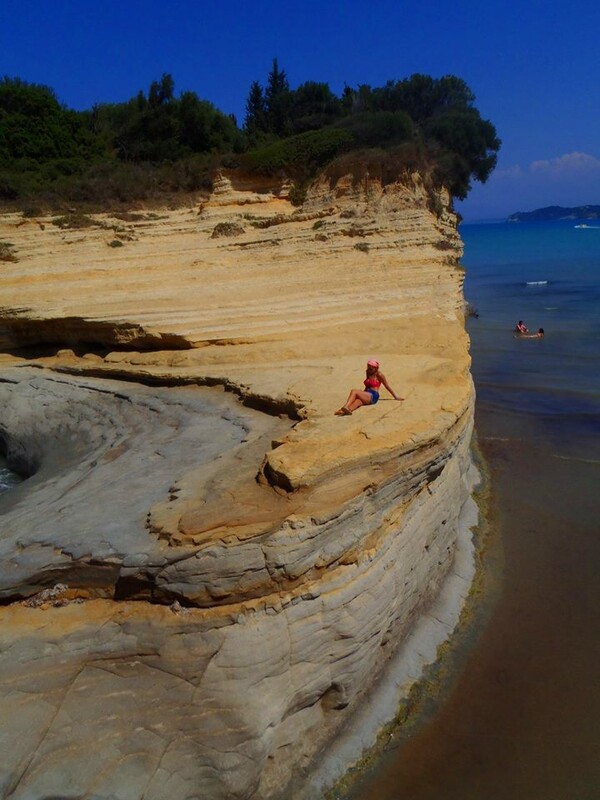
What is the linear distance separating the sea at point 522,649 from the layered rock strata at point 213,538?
Answer: 0.66 m

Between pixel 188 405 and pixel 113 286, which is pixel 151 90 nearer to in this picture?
pixel 113 286

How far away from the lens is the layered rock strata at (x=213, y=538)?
4.00m

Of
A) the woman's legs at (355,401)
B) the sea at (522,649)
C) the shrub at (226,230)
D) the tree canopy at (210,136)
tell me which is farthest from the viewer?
the tree canopy at (210,136)

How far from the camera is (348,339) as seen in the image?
931 centimetres

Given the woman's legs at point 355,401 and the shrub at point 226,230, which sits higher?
the shrub at point 226,230

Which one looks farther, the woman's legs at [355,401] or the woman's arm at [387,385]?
the woman's arm at [387,385]

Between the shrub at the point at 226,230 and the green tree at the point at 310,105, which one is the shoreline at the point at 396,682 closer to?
the shrub at the point at 226,230

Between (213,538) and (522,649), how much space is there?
4012 mm

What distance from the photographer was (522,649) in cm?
635

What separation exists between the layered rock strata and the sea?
658mm

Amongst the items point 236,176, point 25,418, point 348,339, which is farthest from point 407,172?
point 25,418

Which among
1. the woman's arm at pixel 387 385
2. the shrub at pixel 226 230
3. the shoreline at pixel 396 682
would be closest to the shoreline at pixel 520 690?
the shoreline at pixel 396 682

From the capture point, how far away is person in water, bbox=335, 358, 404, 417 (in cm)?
618

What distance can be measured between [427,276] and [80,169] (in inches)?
491
